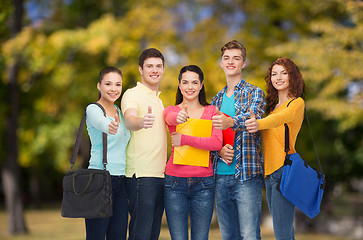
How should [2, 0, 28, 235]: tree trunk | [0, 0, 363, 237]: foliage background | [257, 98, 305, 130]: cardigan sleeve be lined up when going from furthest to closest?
[2, 0, 28, 235]: tree trunk < [0, 0, 363, 237]: foliage background < [257, 98, 305, 130]: cardigan sleeve

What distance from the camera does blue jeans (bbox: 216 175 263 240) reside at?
399 centimetres

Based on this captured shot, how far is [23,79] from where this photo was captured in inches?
699

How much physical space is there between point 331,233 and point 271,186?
63.1 feet

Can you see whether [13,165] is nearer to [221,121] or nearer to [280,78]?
[280,78]

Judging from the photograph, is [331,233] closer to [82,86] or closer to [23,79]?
[82,86]

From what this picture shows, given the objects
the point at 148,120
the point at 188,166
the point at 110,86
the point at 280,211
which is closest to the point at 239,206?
the point at 280,211

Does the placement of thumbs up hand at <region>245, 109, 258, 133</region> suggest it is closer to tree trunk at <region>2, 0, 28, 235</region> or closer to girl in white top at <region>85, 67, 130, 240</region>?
girl in white top at <region>85, 67, 130, 240</region>

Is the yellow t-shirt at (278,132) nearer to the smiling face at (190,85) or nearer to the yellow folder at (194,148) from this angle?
the yellow folder at (194,148)

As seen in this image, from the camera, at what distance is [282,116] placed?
13.3 ft

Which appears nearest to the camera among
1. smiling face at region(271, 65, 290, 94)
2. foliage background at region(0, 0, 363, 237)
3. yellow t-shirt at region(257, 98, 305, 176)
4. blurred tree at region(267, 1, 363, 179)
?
yellow t-shirt at region(257, 98, 305, 176)

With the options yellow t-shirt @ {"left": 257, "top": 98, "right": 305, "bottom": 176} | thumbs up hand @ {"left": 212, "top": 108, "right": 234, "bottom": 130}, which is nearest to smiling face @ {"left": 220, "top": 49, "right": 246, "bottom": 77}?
yellow t-shirt @ {"left": 257, "top": 98, "right": 305, "bottom": 176}

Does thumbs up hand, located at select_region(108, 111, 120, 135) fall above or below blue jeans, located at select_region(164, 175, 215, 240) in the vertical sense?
above

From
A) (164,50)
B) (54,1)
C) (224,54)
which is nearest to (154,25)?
(164,50)

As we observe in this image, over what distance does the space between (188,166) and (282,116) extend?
96 cm
